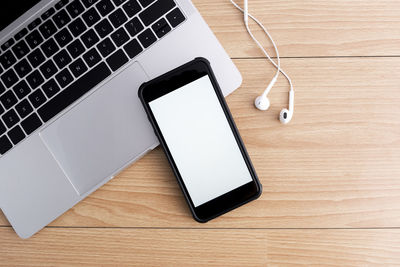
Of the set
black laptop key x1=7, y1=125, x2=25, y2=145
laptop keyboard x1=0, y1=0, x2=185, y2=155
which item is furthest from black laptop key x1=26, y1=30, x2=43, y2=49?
black laptop key x1=7, y1=125, x2=25, y2=145

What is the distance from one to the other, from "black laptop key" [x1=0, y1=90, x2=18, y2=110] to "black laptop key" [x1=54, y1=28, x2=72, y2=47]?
86mm

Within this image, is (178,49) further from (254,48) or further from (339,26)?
(339,26)

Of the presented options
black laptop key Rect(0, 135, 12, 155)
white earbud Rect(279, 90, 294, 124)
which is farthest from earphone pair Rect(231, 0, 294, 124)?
black laptop key Rect(0, 135, 12, 155)

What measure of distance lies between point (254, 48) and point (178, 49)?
11 centimetres

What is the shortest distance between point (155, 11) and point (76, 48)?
106 mm

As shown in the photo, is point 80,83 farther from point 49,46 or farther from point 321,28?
point 321,28

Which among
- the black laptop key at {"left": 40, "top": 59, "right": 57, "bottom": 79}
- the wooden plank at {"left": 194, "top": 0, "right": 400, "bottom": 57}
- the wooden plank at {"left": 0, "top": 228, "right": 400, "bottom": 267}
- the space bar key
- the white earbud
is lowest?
the wooden plank at {"left": 0, "top": 228, "right": 400, "bottom": 267}

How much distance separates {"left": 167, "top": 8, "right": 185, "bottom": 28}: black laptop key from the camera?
1.57 feet

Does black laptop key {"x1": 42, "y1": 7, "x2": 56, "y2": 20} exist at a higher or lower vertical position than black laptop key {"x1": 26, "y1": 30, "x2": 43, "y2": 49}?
higher

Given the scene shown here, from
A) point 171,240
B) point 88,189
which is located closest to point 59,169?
point 88,189

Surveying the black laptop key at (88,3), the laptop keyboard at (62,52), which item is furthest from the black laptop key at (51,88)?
the black laptop key at (88,3)

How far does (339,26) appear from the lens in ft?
1.70

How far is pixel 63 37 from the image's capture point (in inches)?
18.8

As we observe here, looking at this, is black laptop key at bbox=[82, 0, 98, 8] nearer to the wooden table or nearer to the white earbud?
the wooden table
